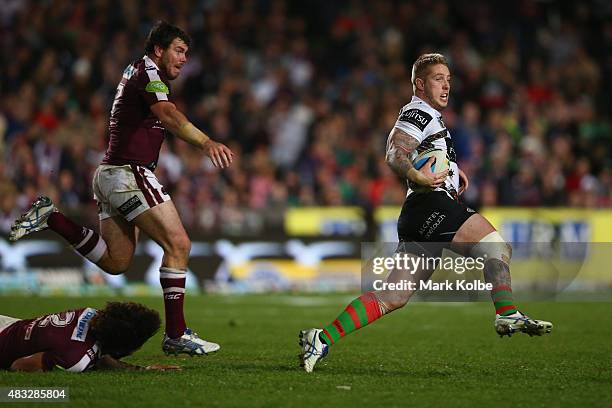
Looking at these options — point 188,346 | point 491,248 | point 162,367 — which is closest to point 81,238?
point 188,346

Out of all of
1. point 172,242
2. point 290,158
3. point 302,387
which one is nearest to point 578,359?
point 302,387

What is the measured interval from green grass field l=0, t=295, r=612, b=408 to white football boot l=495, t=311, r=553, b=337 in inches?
14.0

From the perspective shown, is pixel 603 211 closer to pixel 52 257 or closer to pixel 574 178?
pixel 574 178

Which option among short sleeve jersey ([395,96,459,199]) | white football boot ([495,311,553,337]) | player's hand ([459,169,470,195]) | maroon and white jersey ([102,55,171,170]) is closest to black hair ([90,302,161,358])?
maroon and white jersey ([102,55,171,170])

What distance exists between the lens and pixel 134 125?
8117mm

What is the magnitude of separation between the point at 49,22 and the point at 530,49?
10315 millimetres

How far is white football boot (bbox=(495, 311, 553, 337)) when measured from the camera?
6.86 metres

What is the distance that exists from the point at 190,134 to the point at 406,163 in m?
1.58

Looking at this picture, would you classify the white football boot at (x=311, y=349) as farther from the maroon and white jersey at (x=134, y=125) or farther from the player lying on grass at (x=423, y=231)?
the maroon and white jersey at (x=134, y=125)

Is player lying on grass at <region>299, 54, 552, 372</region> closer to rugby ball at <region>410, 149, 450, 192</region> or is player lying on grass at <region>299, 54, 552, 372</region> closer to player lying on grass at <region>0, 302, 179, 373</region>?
rugby ball at <region>410, 149, 450, 192</region>

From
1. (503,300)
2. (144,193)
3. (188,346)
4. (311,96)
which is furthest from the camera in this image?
(311,96)

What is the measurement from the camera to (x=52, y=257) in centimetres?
1599

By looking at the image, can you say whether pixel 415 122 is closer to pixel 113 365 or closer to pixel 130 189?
pixel 130 189

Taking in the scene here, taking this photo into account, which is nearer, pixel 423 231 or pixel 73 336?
pixel 73 336
